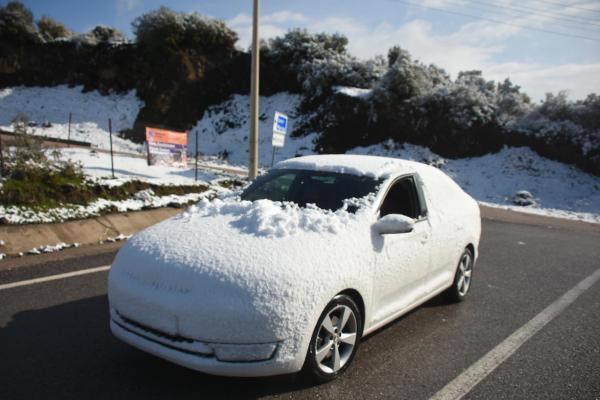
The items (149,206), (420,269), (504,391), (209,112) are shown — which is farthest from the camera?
(209,112)

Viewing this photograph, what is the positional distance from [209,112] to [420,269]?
27638 mm

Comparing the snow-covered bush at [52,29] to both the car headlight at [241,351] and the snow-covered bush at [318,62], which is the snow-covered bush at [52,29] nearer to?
the snow-covered bush at [318,62]

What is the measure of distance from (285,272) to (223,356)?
2.01 ft

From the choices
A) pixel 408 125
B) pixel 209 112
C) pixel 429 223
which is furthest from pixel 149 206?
pixel 209 112

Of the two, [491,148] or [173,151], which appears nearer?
[173,151]

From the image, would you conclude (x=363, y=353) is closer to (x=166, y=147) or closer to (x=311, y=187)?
(x=311, y=187)

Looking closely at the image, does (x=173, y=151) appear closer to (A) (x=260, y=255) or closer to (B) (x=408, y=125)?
(A) (x=260, y=255)

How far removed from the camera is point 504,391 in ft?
9.93

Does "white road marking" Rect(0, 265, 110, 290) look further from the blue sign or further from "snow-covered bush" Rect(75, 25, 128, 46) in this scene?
"snow-covered bush" Rect(75, 25, 128, 46)

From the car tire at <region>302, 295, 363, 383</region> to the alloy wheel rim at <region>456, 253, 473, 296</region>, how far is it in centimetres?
210

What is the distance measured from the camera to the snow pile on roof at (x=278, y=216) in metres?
3.08

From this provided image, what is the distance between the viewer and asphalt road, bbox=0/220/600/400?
286 cm

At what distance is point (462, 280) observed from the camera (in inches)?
191

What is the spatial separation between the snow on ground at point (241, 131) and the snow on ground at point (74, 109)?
15.0 feet
